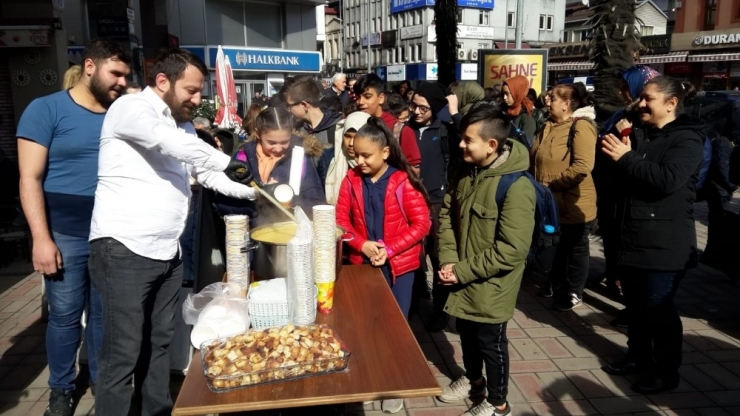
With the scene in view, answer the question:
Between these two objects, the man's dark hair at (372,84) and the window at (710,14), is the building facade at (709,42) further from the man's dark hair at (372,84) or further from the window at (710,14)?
the man's dark hair at (372,84)

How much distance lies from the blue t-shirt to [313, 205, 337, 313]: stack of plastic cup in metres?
1.35

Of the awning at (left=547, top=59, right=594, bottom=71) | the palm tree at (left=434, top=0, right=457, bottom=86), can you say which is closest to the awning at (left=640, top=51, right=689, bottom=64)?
the awning at (left=547, top=59, right=594, bottom=71)

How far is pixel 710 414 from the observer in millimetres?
3203

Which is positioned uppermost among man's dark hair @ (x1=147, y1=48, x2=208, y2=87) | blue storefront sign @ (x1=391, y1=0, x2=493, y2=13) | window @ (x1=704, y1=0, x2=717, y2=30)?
blue storefront sign @ (x1=391, y1=0, x2=493, y2=13)

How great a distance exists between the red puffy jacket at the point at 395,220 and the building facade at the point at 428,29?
46.0 m

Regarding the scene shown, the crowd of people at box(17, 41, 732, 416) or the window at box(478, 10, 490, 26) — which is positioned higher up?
the window at box(478, 10, 490, 26)

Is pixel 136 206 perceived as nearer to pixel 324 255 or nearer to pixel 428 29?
pixel 324 255

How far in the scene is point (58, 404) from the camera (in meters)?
3.09

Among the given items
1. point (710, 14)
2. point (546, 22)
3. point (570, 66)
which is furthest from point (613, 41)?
point (546, 22)

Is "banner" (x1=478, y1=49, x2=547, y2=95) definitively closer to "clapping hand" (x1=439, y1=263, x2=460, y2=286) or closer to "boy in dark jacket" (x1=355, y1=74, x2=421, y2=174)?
"boy in dark jacket" (x1=355, y1=74, x2=421, y2=174)

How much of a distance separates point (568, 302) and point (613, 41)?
508 cm

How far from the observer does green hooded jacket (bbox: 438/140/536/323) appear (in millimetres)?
2734

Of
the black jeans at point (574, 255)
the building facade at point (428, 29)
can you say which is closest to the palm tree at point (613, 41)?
the black jeans at point (574, 255)

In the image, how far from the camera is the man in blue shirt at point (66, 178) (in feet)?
8.87
